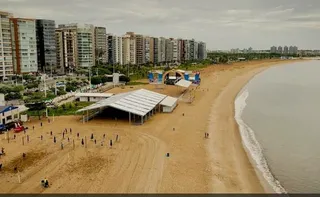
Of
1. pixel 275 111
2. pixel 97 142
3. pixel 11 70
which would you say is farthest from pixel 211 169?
pixel 11 70

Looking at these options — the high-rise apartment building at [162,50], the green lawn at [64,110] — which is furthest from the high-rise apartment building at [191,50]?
the green lawn at [64,110]

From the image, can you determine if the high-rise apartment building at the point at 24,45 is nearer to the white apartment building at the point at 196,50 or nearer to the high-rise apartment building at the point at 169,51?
the high-rise apartment building at the point at 169,51

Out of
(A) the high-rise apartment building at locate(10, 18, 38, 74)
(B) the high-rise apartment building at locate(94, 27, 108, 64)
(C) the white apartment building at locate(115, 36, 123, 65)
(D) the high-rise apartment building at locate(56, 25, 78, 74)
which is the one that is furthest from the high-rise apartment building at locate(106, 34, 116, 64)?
(A) the high-rise apartment building at locate(10, 18, 38, 74)

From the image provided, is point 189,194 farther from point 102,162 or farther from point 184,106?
point 184,106

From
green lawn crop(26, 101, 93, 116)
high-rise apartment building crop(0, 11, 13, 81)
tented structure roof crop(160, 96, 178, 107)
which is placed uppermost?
high-rise apartment building crop(0, 11, 13, 81)

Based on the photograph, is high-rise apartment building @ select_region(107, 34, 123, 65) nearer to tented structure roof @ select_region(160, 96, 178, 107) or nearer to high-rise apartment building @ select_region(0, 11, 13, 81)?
high-rise apartment building @ select_region(0, 11, 13, 81)

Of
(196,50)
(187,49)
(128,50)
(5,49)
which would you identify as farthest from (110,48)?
(196,50)

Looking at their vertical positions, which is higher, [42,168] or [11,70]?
[11,70]
